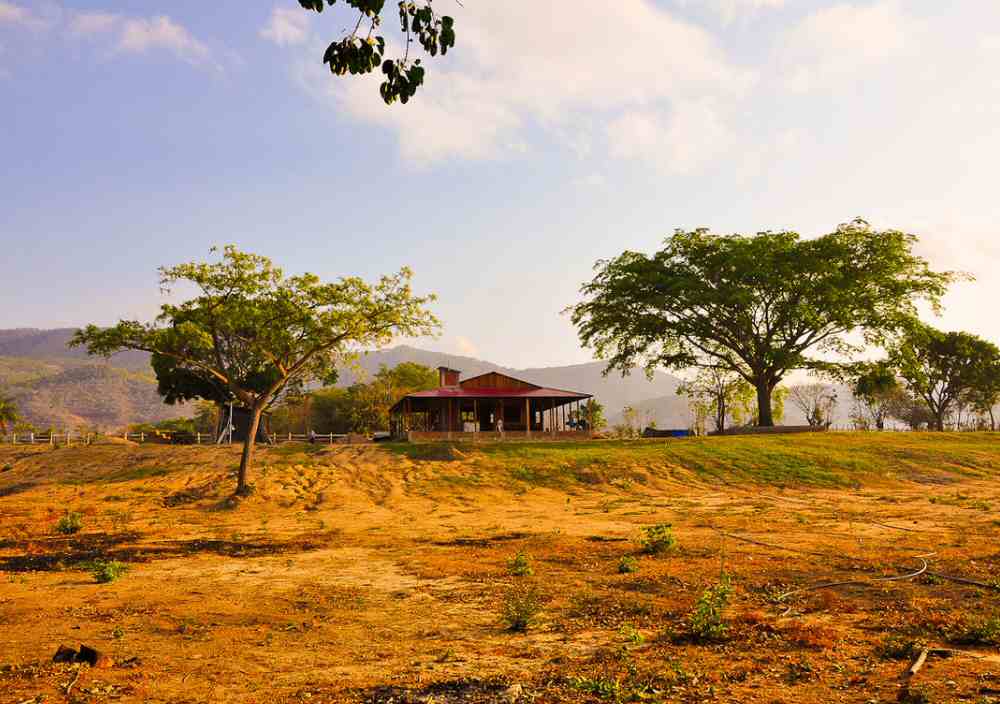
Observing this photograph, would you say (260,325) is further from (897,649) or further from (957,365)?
(957,365)

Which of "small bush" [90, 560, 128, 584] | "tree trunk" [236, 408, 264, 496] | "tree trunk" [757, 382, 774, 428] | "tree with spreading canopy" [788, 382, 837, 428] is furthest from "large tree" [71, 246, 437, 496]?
"tree with spreading canopy" [788, 382, 837, 428]

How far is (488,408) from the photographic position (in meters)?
54.4

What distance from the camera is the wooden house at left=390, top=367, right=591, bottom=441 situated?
44.5 m

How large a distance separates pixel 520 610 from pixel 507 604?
1.05 metres

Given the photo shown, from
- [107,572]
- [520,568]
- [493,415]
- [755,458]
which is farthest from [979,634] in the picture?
[493,415]

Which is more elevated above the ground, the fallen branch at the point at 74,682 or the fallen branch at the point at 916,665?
→ the fallen branch at the point at 916,665

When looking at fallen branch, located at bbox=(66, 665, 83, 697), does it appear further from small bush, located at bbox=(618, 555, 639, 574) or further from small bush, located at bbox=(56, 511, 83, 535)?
small bush, located at bbox=(56, 511, 83, 535)

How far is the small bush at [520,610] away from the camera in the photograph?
850cm

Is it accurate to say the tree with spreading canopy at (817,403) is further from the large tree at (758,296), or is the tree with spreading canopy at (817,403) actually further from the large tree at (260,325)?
the large tree at (260,325)

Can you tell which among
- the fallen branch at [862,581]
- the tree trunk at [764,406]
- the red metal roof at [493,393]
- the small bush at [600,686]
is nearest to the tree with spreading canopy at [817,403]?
the tree trunk at [764,406]

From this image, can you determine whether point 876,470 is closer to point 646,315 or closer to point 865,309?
point 865,309

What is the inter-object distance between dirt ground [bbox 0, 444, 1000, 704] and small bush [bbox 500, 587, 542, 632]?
3.0 inches

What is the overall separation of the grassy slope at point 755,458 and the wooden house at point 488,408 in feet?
23.4

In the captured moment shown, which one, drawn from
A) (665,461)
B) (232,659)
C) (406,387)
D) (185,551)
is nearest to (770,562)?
(232,659)
